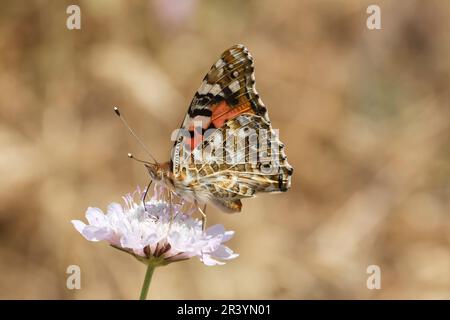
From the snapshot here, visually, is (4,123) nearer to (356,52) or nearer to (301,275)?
(301,275)

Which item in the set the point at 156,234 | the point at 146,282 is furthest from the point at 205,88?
the point at 146,282

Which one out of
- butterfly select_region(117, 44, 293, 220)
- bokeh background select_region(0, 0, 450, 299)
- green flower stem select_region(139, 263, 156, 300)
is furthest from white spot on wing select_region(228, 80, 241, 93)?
bokeh background select_region(0, 0, 450, 299)

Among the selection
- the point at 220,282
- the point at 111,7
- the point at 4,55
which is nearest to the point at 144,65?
the point at 111,7

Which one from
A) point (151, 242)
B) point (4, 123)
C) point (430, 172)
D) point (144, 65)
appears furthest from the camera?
point (430, 172)

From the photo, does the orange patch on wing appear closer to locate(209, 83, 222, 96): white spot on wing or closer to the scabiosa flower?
locate(209, 83, 222, 96): white spot on wing

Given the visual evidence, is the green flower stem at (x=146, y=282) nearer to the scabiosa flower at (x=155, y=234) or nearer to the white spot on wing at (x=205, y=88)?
the scabiosa flower at (x=155, y=234)
